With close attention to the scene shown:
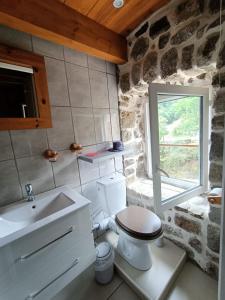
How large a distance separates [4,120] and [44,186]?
2.00ft

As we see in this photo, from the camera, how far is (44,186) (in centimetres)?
135

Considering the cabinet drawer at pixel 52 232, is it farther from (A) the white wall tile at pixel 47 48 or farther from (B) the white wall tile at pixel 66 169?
(A) the white wall tile at pixel 47 48

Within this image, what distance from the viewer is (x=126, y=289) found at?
132 centimetres

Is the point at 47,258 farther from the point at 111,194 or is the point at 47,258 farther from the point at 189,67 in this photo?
the point at 189,67

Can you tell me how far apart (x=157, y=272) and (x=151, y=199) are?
64 centimetres

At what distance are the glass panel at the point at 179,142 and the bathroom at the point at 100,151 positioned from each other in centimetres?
6

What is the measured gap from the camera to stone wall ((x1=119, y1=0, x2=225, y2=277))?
1.10 meters

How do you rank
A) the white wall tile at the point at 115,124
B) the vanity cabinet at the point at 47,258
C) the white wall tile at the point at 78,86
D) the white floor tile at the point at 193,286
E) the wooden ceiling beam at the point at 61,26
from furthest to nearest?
the white wall tile at the point at 115,124 < the white wall tile at the point at 78,86 < the white floor tile at the point at 193,286 < the wooden ceiling beam at the point at 61,26 < the vanity cabinet at the point at 47,258

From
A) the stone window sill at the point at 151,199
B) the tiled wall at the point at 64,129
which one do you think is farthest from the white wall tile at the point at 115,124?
the stone window sill at the point at 151,199

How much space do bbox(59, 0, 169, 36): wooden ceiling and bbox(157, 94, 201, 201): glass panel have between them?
742 millimetres

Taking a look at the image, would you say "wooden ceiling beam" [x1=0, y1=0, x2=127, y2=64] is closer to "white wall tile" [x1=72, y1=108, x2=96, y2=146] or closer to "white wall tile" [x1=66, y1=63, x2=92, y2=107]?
"white wall tile" [x1=66, y1=63, x2=92, y2=107]

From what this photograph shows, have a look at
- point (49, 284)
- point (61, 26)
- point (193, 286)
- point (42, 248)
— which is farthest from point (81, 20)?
point (193, 286)

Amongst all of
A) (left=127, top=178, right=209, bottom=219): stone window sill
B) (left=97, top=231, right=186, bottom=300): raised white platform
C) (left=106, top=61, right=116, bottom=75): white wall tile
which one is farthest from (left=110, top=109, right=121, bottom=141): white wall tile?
(left=97, top=231, right=186, bottom=300): raised white platform

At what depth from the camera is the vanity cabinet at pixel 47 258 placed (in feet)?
2.68
